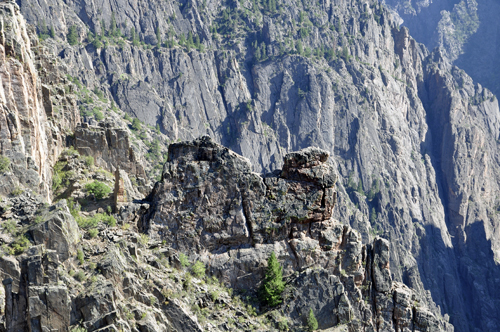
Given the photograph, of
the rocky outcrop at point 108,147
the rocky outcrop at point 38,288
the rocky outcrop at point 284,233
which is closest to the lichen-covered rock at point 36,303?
the rocky outcrop at point 38,288

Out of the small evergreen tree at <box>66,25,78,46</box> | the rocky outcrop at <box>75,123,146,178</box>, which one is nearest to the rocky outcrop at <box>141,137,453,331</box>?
the rocky outcrop at <box>75,123,146,178</box>

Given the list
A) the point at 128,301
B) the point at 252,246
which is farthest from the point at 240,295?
the point at 128,301

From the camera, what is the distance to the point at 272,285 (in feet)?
187

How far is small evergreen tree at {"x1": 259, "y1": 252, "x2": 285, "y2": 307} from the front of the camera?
56.7m

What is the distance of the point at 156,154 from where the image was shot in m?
174

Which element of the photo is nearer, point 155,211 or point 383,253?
point 155,211

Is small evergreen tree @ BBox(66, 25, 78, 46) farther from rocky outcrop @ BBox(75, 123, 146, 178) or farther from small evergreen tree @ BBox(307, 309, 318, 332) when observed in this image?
small evergreen tree @ BBox(307, 309, 318, 332)

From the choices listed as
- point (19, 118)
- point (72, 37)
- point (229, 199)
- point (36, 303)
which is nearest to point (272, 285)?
point (229, 199)

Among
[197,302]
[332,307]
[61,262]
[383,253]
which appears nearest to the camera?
[61,262]

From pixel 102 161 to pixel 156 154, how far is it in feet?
334

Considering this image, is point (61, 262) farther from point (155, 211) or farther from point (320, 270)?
point (320, 270)

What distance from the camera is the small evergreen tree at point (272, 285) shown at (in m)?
56.7

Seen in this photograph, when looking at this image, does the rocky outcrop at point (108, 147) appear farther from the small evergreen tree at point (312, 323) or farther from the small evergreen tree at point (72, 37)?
the small evergreen tree at point (72, 37)

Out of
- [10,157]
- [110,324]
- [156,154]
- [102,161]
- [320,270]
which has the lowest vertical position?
[110,324]
